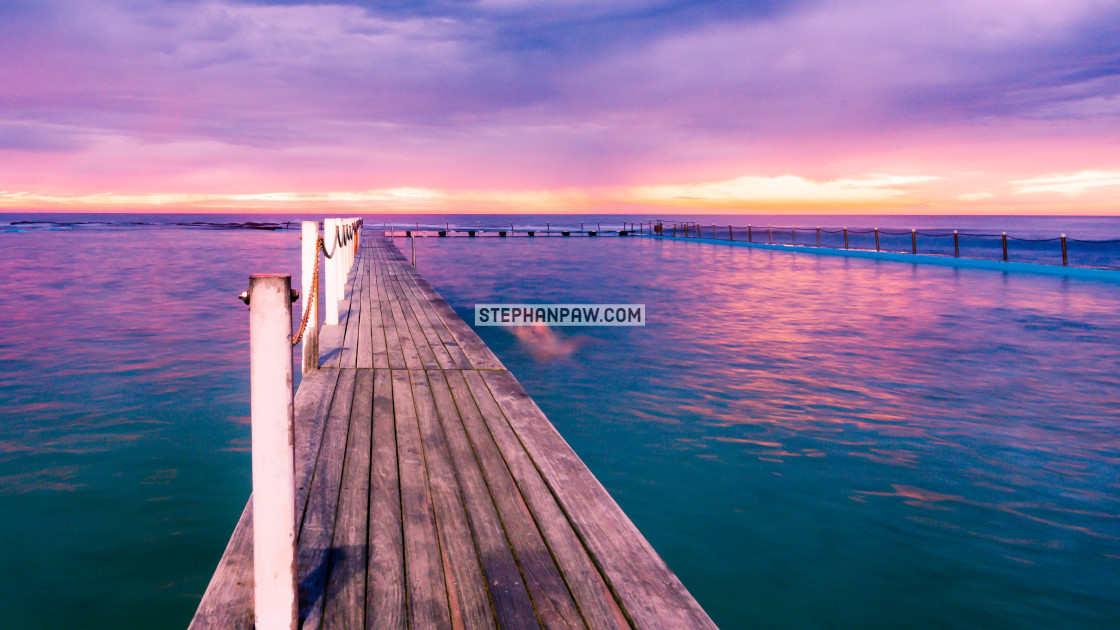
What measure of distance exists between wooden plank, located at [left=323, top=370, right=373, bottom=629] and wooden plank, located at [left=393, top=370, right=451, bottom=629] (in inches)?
7.2

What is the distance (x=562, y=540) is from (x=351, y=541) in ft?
3.08

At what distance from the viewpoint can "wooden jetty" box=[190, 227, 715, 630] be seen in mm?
2420

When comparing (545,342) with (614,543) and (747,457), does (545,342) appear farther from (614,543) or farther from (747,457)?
(614,543)

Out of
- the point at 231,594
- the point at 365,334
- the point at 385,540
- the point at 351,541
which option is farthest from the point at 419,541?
the point at 365,334

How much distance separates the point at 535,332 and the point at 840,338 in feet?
17.2

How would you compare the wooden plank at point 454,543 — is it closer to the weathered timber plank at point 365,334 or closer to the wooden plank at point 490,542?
the wooden plank at point 490,542

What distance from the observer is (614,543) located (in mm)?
2941

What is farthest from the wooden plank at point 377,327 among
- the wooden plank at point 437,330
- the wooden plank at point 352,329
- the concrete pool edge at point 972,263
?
the concrete pool edge at point 972,263

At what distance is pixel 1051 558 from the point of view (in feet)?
13.1

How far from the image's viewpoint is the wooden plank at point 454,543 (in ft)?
7.88

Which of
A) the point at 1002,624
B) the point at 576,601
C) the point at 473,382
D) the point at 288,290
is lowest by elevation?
the point at 1002,624

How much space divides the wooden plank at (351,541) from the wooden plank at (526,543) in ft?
2.10

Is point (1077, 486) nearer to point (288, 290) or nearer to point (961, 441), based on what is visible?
point (961, 441)

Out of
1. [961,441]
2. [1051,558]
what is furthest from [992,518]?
[961,441]
